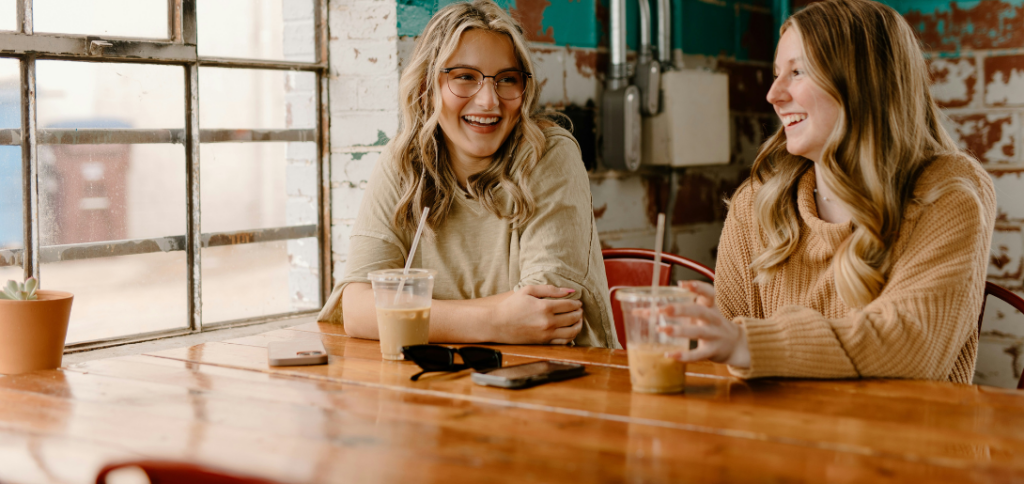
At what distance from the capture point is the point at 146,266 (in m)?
2.19

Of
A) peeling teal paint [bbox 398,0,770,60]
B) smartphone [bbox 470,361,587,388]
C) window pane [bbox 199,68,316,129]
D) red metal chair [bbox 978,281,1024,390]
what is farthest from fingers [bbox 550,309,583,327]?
window pane [bbox 199,68,316,129]

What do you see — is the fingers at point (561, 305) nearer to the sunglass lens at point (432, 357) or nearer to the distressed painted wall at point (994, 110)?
the sunglass lens at point (432, 357)

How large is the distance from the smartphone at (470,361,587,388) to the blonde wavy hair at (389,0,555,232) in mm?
538

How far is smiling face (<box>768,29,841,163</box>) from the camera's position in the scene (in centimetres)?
162

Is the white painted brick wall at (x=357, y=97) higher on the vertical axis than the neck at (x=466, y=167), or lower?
higher

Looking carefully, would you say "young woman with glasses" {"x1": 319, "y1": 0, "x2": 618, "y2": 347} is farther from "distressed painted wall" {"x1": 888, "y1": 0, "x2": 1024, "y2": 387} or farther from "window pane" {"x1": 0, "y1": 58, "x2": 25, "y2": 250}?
"distressed painted wall" {"x1": 888, "y1": 0, "x2": 1024, "y2": 387}

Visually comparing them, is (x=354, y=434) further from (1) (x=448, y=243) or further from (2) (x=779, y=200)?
(2) (x=779, y=200)

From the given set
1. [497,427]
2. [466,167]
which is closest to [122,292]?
[466,167]

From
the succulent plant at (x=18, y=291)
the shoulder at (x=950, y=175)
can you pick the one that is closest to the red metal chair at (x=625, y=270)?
the shoulder at (x=950, y=175)

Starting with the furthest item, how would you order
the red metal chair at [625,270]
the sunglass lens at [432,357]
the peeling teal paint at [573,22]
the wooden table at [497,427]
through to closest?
1. the peeling teal paint at [573,22]
2. the red metal chair at [625,270]
3. the sunglass lens at [432,357]
4. the wooden table at [497,427]

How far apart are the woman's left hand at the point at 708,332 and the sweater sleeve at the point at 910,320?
0.06ft

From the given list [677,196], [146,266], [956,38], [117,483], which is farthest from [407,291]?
[956,38]

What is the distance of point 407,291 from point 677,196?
183cm

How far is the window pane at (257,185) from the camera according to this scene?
2307 mm
